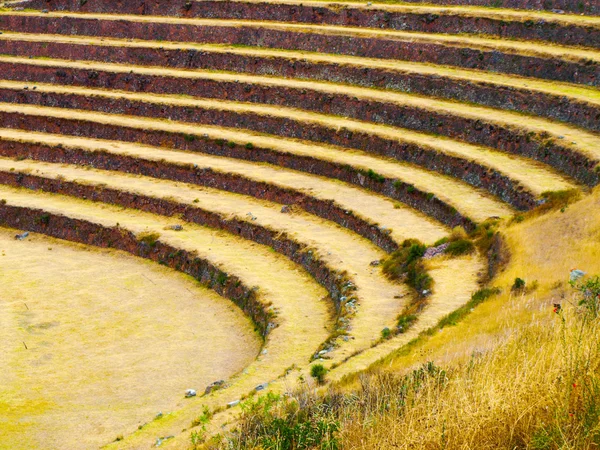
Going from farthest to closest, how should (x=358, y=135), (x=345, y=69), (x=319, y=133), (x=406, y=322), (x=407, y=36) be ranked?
(x=407, y=36) → (x=345, y=69) → (x=319, y=133) → (x=358, y=135) → (x=406, y=322)

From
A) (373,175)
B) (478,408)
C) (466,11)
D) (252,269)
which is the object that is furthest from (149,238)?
(478,408)

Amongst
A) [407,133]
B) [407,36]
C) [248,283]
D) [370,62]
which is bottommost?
[248,283]

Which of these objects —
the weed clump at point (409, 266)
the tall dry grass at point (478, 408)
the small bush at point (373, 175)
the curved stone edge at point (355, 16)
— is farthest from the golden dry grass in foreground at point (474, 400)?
the curved stone edge at point (355, 16)

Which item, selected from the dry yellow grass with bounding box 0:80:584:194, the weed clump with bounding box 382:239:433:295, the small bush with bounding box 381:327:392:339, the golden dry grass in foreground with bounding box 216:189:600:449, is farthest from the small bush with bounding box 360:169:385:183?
the golden dry grass in foreground with bounding box 216:189:600:449

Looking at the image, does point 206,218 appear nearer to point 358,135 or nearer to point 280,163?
point 280,163

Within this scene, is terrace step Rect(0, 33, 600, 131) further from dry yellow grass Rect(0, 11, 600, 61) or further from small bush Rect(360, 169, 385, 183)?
small bush Rect(360, 169, 385, 183)

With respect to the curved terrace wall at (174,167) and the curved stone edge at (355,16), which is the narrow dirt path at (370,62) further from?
the curved terrace wall at (174,167)

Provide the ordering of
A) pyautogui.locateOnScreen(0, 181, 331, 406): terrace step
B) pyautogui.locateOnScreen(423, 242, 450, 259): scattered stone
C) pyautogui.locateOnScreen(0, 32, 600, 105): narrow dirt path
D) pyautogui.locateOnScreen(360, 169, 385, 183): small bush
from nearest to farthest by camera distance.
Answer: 1. pyautogui.locateOnScreen(0, 181, 331, 406): terrace step
2. pyautogui.locateOnScreen(423, 242, 450, 259): scattered stone
3. pyautogui.locateOnScreen(360, 169, 385, 183): small bush
4. pyautogui.locateOnScreen(0, 32, 600, 105): narrow dirt path
